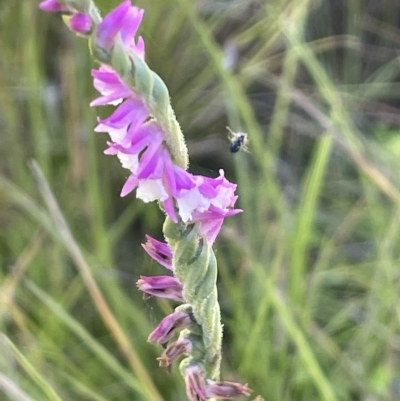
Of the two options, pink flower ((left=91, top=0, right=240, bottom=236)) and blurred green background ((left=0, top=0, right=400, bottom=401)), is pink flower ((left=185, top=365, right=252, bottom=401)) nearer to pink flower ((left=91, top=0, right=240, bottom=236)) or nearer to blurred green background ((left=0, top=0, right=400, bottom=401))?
pink flower ((left=91, top=0, right=240, bottom=236))

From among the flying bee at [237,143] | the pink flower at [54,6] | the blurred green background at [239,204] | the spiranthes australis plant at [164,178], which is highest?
the pink flower at [54,6]

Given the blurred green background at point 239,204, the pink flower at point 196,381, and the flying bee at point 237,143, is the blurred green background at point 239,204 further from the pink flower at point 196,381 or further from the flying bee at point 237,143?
the pink flower at point 196,381

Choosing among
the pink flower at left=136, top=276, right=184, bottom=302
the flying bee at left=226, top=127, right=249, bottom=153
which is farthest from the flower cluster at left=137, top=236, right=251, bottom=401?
the flying bee at left=226, top=127, right=249, bottom=153

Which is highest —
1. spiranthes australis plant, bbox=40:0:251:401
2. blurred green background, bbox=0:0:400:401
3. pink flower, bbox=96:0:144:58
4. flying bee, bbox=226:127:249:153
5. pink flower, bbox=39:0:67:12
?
pink flower, bbox=39:0:67:12

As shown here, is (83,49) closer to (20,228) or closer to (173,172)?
(20,228)

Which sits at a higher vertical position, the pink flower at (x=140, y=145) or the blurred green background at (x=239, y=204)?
the pink flower at (x=140, y=145)

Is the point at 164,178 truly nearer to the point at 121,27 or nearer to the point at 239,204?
the point at 121,27

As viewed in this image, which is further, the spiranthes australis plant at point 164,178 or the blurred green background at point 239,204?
the blurred green background at point 239,204

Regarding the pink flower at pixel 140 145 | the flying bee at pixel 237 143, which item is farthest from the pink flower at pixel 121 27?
the flying bee at pixel 237 143
